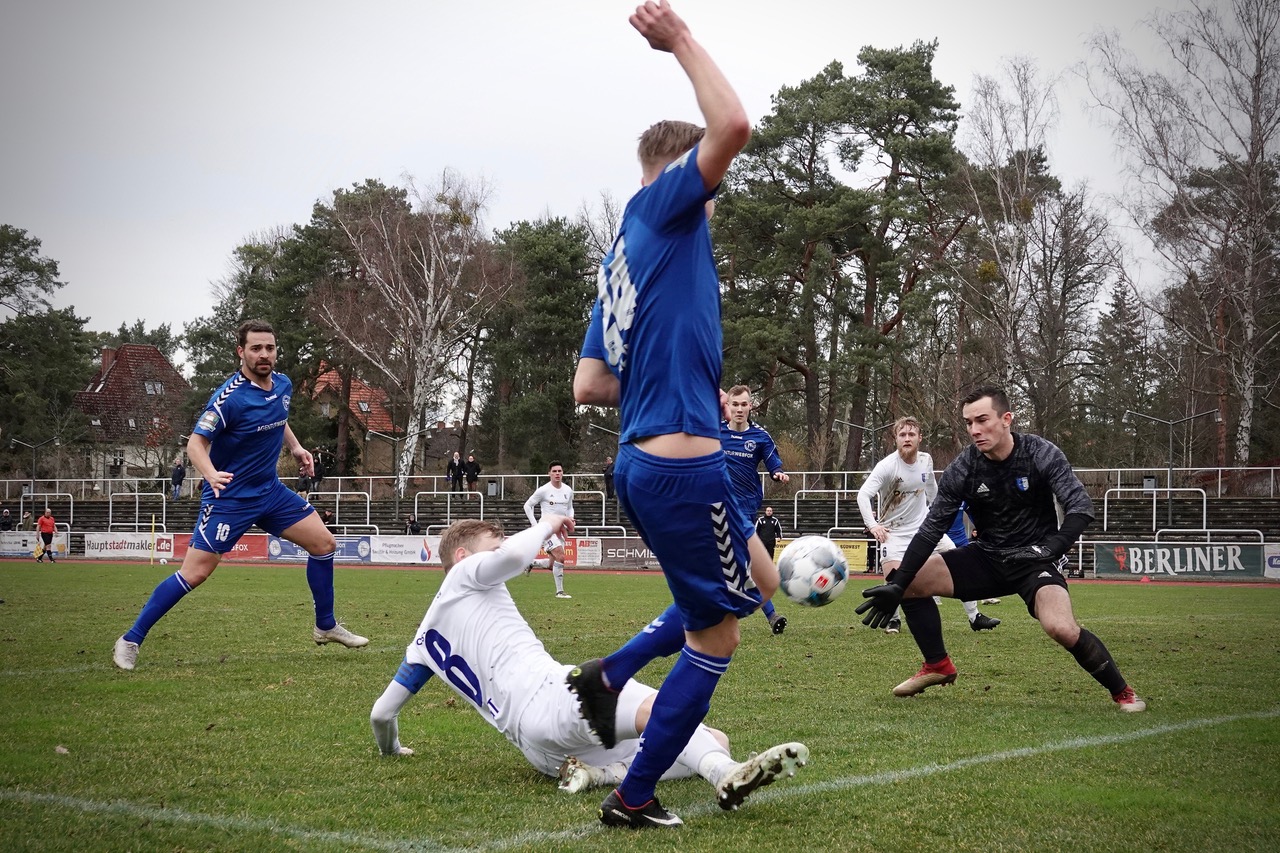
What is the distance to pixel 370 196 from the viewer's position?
55281 millimetres

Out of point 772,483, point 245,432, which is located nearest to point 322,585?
point 245,432

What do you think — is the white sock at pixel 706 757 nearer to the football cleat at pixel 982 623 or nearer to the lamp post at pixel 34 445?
the football cleat at pixel 982 623

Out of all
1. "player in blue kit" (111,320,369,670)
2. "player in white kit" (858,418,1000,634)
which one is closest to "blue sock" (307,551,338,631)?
"player in blue kit" (111,320,369,670)

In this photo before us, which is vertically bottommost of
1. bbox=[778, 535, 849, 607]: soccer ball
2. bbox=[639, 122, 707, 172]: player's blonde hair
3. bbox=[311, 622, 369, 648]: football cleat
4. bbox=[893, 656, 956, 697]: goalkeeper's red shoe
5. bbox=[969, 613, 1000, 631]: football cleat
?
bbox=[969, 613, 1000, 631]: football cleat

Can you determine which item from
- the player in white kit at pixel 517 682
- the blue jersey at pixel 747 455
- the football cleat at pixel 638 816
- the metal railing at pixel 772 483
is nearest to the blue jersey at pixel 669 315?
the player in white kit at pixel 517 682

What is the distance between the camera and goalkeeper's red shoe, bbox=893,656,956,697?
6961 mm

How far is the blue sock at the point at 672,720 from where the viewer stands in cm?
375

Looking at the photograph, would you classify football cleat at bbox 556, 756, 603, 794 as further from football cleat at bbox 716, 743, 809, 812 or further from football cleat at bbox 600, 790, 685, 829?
football cleat at bbox 716, 743, 809, 812

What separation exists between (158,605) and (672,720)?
5949 mm

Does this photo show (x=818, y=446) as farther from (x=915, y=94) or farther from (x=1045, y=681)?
(x=1045, y=681)

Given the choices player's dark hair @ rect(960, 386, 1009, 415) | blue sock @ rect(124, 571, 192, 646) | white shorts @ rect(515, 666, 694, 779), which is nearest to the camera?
white shorts @ rect(515, 666, 694, 779)

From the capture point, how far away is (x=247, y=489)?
8.83m

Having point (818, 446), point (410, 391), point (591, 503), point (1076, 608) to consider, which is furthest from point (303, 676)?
point (410, 391)

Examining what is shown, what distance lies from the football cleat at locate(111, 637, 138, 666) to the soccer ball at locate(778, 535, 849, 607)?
564 centimetres
